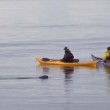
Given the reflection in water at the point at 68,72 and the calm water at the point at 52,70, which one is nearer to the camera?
the calm water at the point at 52,70

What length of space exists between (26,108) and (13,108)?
24.7 inches

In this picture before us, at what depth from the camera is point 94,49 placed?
212 ft

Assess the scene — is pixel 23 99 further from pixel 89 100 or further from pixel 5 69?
pixel 5 69

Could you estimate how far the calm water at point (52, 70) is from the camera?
41750 millimetres

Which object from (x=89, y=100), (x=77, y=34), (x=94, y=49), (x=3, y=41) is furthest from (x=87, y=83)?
(x=77, y=34)

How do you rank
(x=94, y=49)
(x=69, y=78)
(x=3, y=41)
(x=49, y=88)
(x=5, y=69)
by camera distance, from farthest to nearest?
(x=3, y=41) < (x=94, y=49) < (x=5, y=69) < (x=69, y=78) < (x=49, y=88)

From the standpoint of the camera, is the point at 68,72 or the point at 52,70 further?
the point at 52,70

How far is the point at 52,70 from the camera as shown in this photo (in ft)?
171

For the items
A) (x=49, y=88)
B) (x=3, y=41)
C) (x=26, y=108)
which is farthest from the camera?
(x=3, y=41)

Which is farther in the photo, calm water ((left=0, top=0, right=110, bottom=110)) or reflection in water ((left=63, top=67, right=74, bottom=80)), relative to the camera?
reflection in water ((left=63, top=67, right=74, bottom=80))

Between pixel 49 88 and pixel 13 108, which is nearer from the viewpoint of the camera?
pixel 13 108

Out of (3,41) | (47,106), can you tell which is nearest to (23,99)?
(47,106)

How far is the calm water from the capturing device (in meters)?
41.8

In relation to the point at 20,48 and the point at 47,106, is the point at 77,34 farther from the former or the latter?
the point at 47,106
